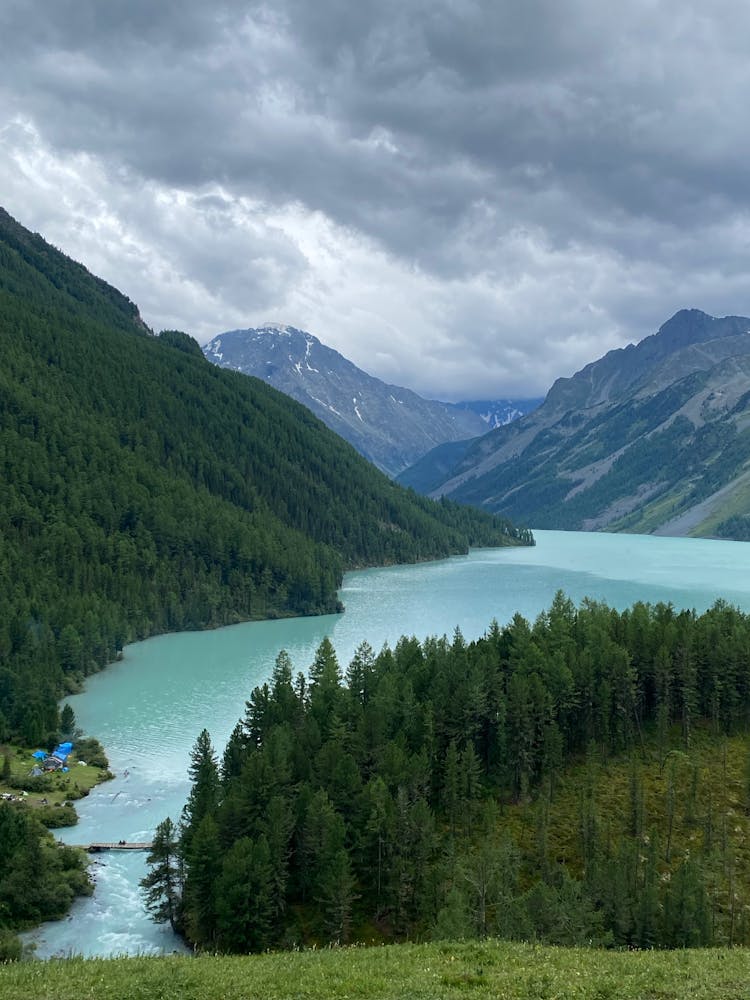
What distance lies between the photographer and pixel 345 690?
232 ft

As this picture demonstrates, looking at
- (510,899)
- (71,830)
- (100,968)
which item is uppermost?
(100,968)

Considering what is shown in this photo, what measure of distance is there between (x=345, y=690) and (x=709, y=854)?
31.6 metres

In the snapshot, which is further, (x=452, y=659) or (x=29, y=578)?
(x=29, y=578)

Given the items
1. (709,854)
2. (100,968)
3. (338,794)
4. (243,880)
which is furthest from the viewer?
(338,794)

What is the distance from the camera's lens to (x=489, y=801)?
57.8 m

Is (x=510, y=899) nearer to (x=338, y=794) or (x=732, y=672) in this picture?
(x=338, y=794)

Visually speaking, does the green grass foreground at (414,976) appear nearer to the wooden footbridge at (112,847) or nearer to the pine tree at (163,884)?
the pine tree at (163,884)

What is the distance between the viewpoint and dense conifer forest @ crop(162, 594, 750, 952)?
4459cm

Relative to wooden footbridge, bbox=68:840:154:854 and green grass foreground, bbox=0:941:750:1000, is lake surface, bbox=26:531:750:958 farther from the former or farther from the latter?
green grass foreground, bbox=0:941:750:1000

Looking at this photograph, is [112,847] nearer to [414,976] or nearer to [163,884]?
[163,884]

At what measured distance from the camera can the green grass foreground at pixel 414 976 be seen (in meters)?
23.0

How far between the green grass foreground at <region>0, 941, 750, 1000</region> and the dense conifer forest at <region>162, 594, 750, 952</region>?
418 inches

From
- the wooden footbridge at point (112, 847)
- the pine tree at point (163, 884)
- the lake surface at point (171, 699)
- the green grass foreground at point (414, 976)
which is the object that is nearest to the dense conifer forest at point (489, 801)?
the pine tree at point (163, 884)

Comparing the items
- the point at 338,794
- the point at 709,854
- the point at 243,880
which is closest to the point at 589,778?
the point at 709,854
